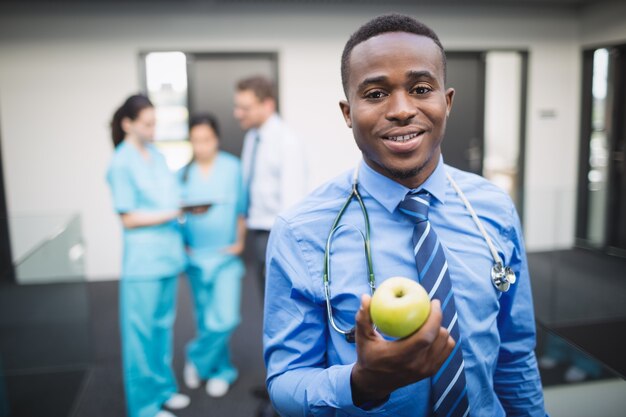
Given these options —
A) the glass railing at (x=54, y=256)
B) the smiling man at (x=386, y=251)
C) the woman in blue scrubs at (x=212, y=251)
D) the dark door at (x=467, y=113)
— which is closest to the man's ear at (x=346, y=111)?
the smiling man at (x=386, y=251)

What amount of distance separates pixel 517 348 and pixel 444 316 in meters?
0.24

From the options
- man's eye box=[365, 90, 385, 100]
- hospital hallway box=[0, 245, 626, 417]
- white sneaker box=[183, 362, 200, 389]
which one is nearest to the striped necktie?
man's eye box=[365, 90, 385, 100]

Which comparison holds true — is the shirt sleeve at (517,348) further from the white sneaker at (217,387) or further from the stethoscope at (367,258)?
the white sneaker at (217,387)

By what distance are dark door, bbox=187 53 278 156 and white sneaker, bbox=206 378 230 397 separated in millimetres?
2358

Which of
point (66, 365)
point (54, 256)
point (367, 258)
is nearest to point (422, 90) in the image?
point (367, 258)

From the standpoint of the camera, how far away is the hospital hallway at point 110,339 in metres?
2.10

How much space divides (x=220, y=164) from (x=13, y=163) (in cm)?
241

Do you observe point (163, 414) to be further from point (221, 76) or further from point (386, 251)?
point (221, 76)

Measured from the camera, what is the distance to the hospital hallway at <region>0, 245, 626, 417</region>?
2.10 m

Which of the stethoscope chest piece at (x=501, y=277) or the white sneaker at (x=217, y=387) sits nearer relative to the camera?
the stethoscope chest piece at (x=501, y=277)

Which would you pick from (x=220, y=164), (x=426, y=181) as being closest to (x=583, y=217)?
(x=220, y=164)

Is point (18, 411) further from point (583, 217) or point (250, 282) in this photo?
point (583, 217)

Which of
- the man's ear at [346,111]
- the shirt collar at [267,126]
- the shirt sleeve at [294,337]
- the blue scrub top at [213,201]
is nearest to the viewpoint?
the shirt sleeve at [294,337]

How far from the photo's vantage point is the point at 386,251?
0.82 meters
